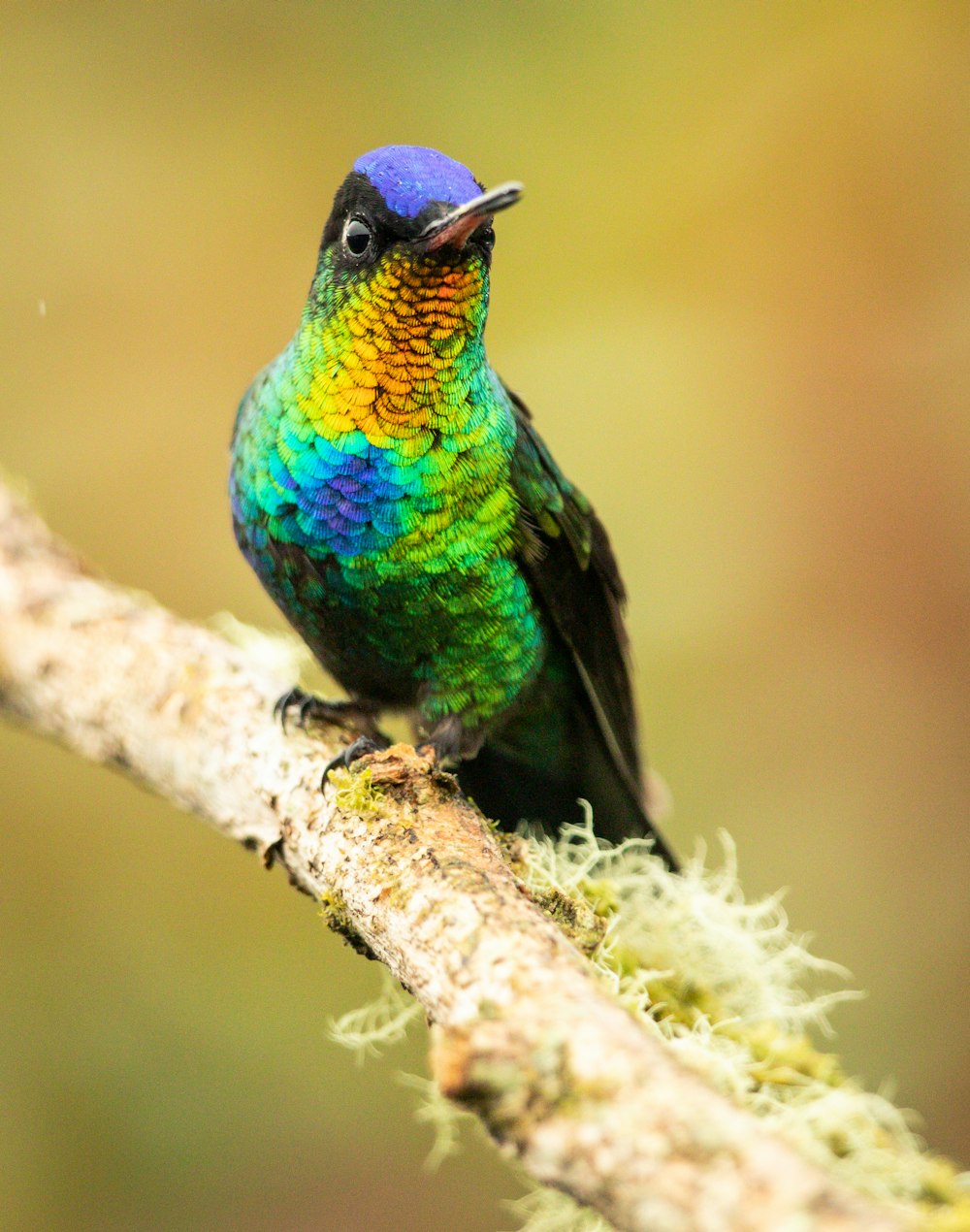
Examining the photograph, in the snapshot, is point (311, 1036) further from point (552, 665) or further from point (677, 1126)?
point (677, 1126)

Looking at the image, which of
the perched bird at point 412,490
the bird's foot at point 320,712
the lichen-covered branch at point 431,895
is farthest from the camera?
the bird's foot at point 320,712

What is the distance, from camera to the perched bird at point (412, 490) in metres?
2.49

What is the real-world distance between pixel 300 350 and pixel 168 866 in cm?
309

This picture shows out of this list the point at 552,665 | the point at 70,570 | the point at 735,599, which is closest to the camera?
the point at 552,665

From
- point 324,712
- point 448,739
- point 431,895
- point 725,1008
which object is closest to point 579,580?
point 448,739

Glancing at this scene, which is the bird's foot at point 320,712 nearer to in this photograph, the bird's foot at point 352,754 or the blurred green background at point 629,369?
the bird's foot at point 352,754

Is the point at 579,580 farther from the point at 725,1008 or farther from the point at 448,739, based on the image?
the point at 725,1008

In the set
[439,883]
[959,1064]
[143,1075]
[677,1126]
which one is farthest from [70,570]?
[959,1064]

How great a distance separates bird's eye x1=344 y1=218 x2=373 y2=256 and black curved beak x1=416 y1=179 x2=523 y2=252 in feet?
0.59

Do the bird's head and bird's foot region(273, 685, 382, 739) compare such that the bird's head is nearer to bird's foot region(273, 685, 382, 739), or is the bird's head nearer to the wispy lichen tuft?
bird's foot region(273, 685, 382, 739)

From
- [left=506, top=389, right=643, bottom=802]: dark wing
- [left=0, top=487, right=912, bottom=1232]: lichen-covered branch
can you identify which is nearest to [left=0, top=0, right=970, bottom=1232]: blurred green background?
[left=0, top=487, right=912, bottom=1232]: lichen-covered branch

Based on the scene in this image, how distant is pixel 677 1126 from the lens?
4.21ft

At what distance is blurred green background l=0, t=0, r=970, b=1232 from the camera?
5.07m

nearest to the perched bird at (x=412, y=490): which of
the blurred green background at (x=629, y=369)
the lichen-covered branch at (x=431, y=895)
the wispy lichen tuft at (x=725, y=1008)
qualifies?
the lichen-covered branch at (x=431, y=895)
